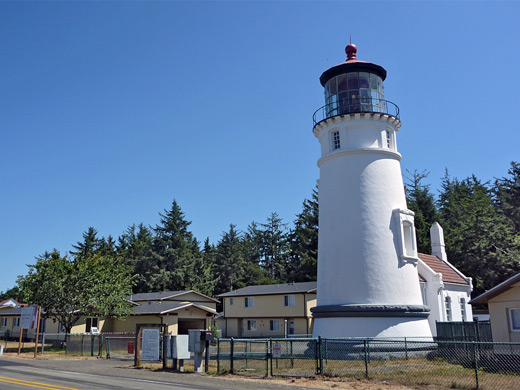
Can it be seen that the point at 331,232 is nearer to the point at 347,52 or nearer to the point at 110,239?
the point at 347,52

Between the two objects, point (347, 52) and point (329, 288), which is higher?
point (347, 52)

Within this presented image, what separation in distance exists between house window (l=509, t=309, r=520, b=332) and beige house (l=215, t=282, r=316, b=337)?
995 inches

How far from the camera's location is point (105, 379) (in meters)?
15.4

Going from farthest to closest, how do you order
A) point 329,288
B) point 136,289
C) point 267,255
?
1. point 267,255
2. point 136,289
3. point 329,288

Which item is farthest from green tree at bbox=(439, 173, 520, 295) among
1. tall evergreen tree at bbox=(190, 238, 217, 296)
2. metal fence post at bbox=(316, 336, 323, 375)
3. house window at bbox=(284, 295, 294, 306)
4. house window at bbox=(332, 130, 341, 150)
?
tall evergreen tree at bbox=(190, 238, 217, 296)

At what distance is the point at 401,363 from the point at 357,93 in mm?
13855

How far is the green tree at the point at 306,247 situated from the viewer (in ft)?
206

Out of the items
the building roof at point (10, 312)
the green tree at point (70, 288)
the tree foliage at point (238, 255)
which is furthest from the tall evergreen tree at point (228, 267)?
the green tree at point (70, 288)

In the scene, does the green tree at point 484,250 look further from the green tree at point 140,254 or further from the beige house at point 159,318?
the green tree at point 140,254

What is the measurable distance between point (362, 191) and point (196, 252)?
57902 millimetres

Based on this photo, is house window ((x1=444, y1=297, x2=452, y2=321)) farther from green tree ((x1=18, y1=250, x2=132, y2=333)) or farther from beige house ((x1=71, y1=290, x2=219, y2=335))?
green tree ((x1=18, y1=250, x2=132, y2=333))

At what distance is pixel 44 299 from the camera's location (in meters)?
31.3

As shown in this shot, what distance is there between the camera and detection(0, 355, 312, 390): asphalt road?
1348 centimetres

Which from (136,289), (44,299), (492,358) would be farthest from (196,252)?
(492,358)
